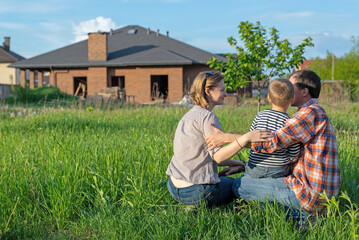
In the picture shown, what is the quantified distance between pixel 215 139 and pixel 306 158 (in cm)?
77

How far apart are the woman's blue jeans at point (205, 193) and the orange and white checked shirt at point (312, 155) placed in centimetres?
56

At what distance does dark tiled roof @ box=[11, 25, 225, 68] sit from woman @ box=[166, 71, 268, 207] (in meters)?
23.2

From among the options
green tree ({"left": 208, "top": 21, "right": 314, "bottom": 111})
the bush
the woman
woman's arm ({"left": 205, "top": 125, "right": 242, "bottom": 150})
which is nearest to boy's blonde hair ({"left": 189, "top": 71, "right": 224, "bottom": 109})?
the woman

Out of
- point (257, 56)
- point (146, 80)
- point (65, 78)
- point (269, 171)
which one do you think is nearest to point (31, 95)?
point (65, 78)

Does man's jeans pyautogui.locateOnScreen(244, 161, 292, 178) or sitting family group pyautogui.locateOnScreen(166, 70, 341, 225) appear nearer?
sitting family group pyautogui.locateOnScreen(166, 70, 341, 225)

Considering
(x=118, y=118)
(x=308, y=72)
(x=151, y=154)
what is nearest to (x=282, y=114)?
(x=308, y=72)

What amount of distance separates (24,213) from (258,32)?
6907mm

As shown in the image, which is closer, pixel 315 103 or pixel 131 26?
pixel 315 103

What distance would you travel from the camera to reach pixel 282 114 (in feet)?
10.4

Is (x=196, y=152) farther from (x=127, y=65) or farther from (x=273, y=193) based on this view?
(x=127, y=65)

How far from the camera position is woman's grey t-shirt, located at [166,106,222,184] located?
10.7 feet

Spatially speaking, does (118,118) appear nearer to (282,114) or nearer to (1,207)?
(1,207)

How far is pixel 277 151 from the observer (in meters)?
3.16

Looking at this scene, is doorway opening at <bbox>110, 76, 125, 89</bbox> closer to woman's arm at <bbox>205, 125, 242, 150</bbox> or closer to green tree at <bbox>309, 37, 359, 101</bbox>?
green tree at <bbox>309, 37, 359, 101</bbox>
